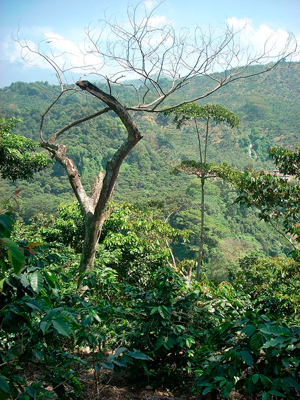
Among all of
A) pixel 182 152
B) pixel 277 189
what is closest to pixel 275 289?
pixel 277 189

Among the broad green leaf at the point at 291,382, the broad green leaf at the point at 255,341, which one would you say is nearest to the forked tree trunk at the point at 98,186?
the broad green leaf at the point at 255,341

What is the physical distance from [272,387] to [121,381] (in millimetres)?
1625

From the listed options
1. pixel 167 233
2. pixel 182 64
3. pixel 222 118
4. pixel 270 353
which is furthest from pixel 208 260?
pixel 270 353

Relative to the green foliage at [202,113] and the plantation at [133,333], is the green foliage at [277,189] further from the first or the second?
the green foliage at [202,113]

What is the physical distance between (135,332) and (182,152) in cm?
3699

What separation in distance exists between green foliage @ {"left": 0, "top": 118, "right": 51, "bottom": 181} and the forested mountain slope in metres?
14.0

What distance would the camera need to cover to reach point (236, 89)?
49875 mm

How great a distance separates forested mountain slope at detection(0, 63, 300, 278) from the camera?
23.4 m

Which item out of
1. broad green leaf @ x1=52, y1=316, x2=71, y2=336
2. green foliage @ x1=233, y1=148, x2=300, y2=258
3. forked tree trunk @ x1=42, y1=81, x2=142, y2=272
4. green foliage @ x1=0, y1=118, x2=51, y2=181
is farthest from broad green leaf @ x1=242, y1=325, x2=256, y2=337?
green foliage @ x1=0, y1=118, x2=51, y2=181

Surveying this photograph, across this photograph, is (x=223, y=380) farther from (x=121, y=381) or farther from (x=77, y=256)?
(x=77, y=256)

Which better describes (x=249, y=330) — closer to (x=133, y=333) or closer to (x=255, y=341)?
(x=255, y=341)

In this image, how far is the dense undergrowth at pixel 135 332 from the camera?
1.05 meters

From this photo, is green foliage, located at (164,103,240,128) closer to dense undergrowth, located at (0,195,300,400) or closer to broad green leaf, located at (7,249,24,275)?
dense undergrowth, located at (0,195,300,400)

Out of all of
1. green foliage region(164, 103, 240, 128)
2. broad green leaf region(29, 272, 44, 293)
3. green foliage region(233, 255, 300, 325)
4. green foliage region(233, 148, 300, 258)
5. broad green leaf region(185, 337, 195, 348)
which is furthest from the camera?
green foliage region(164, 103, 240, 128)
